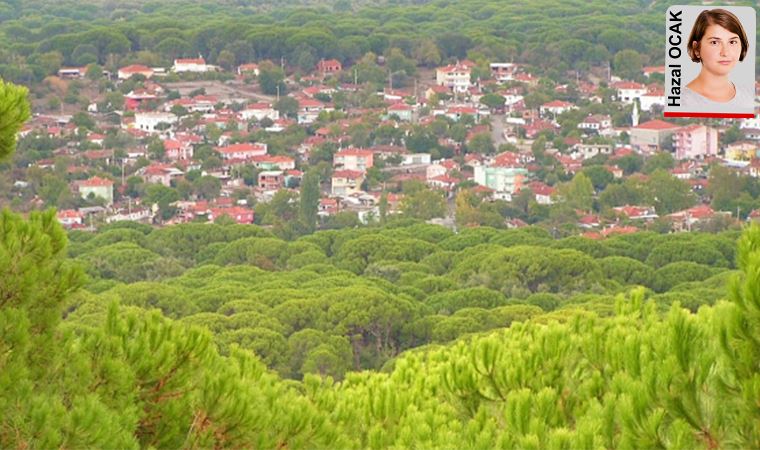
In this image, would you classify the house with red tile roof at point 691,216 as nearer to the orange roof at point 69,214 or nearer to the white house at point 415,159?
the white house at point 415,159

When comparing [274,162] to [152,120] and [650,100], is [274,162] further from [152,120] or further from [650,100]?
[650,100]

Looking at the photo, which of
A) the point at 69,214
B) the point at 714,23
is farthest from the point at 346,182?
the point at 714,23

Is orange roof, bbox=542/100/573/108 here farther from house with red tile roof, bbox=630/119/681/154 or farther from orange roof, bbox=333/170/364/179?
orange roof, bbox=333/170/364/179

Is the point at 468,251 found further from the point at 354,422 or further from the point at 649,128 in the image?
the point at 354,422

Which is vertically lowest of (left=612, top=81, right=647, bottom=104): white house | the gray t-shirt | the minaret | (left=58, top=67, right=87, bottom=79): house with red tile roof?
the minaret

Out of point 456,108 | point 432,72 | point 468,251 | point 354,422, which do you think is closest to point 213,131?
point 456,108

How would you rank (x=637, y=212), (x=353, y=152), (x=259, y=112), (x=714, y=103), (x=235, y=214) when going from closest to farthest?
(x=714, y=103) → (x=235, y=214) → (x=637, y=212) → (x=353, y=152) → (x=259, y=112)

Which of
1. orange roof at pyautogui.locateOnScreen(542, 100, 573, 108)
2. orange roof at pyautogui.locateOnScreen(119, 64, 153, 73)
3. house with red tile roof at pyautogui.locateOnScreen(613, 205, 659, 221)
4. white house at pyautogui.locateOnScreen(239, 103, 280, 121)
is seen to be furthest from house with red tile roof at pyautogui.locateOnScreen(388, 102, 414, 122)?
house with red tile roof at pyautogui.locateOnScreen(613, 205, 659, 221)

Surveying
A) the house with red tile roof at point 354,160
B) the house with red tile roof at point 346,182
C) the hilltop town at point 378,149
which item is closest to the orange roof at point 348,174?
the house with red tile roof at point 346,182
